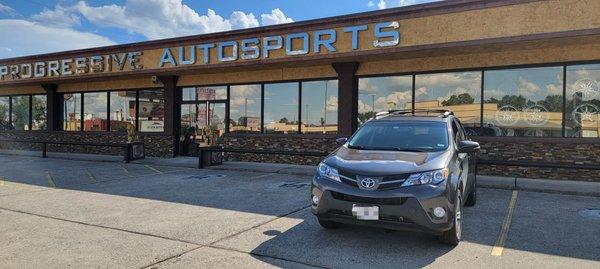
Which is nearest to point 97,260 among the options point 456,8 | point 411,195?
point 411,195

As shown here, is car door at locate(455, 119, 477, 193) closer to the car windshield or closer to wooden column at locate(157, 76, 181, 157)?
Answer: the car windshield

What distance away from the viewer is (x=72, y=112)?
21.0 meters

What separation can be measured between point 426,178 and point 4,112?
2468cm

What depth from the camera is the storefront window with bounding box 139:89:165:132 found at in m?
18.5

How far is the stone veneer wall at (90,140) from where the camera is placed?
1781 cm

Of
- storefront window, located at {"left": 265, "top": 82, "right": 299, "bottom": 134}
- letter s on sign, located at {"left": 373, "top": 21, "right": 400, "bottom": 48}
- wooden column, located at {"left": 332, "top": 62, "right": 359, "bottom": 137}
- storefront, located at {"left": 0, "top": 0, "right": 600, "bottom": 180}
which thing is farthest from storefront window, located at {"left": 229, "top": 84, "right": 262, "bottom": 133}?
letter s on sign, located at {"left": 373, "top": 21, "right": 400, "bottom": 48}

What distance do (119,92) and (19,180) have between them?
8123mm

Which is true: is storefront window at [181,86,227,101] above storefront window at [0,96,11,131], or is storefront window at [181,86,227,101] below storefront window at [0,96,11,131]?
above

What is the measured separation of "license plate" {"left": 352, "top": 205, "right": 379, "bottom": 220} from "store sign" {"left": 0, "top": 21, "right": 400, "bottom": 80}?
7393 mm

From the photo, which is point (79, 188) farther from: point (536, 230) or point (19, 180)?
point (536, 230)

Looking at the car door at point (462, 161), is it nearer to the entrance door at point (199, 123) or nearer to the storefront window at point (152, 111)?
the entrance door at point (199, 123)

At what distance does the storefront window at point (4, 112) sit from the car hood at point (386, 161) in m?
23.0

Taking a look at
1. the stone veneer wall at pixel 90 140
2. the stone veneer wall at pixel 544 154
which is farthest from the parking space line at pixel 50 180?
the stone veneer wall at pixel 544 154

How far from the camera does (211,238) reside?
20.1 feet
